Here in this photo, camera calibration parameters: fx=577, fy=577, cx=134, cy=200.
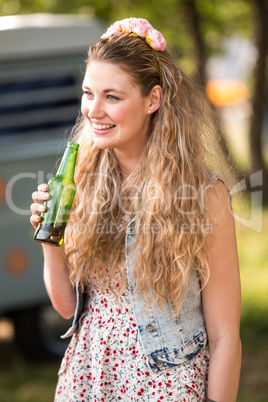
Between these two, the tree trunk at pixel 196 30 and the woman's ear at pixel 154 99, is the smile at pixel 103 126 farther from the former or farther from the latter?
the tree trunk at pixel 196 30

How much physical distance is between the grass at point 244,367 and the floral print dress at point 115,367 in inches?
78.9

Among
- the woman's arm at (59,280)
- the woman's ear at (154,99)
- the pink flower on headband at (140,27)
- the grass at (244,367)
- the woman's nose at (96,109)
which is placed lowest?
the grass at (244,367)

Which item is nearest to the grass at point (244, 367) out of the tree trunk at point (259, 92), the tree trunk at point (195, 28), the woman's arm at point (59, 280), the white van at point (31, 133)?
the white van at point (31, 133)

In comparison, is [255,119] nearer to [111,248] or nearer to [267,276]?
[267,276]

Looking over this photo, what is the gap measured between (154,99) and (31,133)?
3051mm

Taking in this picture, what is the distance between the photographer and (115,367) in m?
2.07

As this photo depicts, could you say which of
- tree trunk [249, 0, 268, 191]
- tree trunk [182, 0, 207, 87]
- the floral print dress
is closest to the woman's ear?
the floral print dress

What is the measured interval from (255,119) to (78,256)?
30.0 feet

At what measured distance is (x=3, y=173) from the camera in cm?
462

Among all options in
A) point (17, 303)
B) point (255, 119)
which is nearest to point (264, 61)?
point (255, 119)

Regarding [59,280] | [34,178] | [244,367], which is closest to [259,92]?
[244,367]

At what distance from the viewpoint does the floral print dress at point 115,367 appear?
1.99 metres

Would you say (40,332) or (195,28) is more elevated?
(195,28)

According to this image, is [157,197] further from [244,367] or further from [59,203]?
[244,367]
